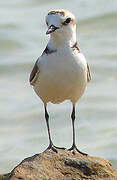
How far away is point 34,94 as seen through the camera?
19.1 meters

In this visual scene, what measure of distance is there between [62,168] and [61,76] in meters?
1.15

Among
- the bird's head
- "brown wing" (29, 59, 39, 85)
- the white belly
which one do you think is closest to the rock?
the white belly

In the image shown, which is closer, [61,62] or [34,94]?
[61,62]

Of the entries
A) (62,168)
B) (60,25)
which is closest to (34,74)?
(60,25)

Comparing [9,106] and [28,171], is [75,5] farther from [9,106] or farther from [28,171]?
[28,171]

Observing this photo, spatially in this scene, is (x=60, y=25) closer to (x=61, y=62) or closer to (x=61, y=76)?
(x=61, y=62)

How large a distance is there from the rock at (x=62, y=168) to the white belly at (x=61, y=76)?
0.79 meters

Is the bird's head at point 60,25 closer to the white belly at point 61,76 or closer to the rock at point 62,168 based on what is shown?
the white belly at point 61,76

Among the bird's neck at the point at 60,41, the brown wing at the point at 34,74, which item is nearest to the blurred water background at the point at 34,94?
Result: the brown wing at the point at 34,74

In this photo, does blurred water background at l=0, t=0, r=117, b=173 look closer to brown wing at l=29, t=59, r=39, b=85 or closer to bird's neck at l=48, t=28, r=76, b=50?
brown wing at l=29, t=59, r=39, b=85

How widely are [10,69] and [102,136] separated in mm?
3747

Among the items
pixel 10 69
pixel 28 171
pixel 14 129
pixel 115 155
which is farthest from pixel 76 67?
pixel 10 69

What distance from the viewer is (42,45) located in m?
21.1

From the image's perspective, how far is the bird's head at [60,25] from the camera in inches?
396
